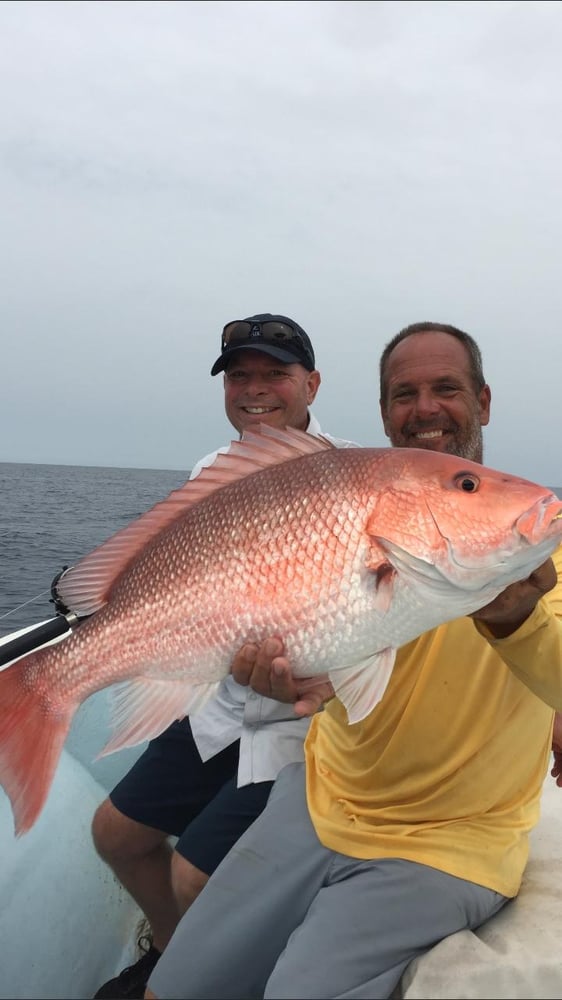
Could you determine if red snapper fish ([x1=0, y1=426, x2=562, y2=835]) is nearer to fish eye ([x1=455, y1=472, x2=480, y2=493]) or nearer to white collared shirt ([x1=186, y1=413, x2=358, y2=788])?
fish eye ([x1=455, y1=472, x2=480, y2=493])

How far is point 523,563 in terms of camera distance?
5.22ft

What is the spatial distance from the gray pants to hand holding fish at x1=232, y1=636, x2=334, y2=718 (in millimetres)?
370

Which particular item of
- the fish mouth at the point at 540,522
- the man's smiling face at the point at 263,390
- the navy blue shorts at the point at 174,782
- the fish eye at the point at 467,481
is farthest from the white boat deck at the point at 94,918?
the man's smiling face at the point at 263,390

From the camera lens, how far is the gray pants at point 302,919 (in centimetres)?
163

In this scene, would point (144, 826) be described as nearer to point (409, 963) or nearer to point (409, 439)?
point (409, 963)

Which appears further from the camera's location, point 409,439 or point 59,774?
point 59,774

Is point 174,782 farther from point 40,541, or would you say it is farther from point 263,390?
point 40,541

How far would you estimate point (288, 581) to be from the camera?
175 cm

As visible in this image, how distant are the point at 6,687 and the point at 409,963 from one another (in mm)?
1308

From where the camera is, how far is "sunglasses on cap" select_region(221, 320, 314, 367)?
11.5 feet

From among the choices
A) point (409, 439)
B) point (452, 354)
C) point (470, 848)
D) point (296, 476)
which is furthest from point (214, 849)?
point (452, 354)

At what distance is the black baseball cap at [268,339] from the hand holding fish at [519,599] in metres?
2.12

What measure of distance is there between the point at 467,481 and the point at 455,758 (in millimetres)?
810

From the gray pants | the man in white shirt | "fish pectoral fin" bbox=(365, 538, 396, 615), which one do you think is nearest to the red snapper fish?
"fish pectoral fin" bbox=(365, 538, 396, 615)
